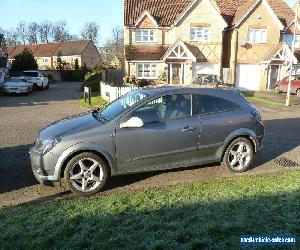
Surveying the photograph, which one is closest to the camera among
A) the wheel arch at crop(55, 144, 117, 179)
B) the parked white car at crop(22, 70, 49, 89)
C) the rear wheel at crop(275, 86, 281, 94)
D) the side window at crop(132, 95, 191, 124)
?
the wheel arch at crop(55, 144, 117, 179)

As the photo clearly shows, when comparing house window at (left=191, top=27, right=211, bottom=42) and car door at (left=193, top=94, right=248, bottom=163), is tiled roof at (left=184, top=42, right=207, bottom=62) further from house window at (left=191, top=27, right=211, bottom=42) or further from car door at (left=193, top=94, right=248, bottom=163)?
car door at (left=193, top=94, right=248, bottom=163)

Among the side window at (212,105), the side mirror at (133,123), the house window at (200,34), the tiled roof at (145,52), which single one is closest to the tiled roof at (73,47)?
the tiled roof at (145,52)

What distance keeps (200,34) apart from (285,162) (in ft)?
73.9

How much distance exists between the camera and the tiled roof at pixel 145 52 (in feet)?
89.8

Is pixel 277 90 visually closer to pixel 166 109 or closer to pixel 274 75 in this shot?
pixel 274 75

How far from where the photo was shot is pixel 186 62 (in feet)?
89.9

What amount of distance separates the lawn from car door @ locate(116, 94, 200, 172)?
638mm

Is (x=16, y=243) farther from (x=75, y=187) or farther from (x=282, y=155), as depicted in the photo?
(x=282, y=155)

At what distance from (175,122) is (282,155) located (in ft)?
11.6

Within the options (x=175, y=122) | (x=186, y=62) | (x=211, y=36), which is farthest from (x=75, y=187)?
(x=211, y=36)

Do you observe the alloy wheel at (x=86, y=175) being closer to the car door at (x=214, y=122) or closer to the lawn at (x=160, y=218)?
the lawn at (x=160, y=218)

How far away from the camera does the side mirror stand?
5.66 m

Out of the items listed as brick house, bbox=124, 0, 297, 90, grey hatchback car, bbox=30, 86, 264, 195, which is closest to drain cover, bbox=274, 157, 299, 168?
grey hatchback car, bbox=30, 86, 264, 195

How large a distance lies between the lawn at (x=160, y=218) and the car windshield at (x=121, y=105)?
4.95 ft
